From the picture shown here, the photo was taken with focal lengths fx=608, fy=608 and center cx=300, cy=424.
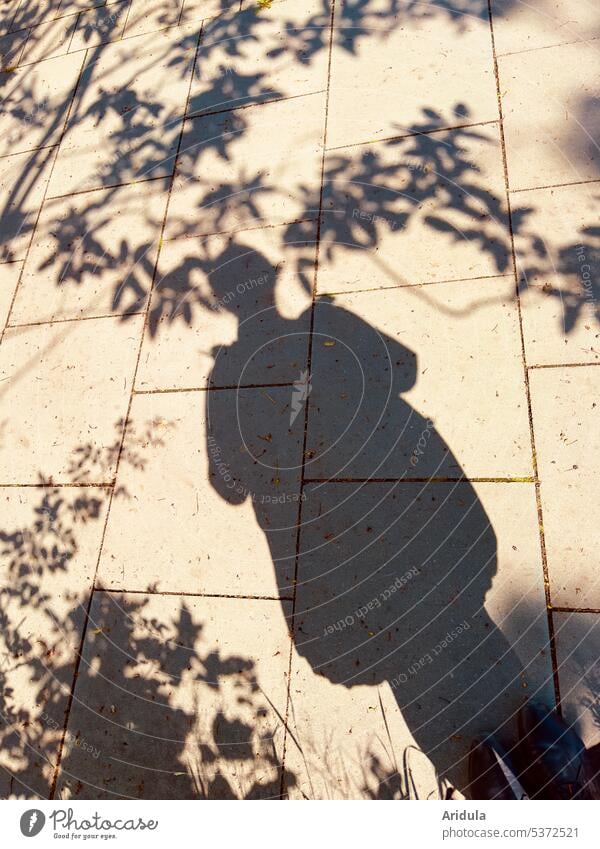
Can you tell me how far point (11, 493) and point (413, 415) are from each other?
12.2 feet

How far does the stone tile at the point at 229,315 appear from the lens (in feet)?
17.7

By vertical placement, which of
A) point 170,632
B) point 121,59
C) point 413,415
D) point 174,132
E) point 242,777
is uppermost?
point 121,59

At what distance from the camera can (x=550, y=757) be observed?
3.88 metres

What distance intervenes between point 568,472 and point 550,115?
133 inches

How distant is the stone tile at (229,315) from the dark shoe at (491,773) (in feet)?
10.2

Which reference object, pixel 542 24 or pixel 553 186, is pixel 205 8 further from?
pixel 553 186

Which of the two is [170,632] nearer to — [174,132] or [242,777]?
[242,777]

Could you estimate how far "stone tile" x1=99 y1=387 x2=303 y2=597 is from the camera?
4848mm

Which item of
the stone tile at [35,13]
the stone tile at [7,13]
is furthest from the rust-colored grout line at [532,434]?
the stone tile at [7,13]

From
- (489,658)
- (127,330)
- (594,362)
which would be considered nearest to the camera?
(489,658)

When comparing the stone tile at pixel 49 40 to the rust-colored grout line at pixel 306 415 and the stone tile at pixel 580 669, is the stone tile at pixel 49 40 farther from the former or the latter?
the stone tile at pixel 580 669

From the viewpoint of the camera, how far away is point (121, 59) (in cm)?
739
